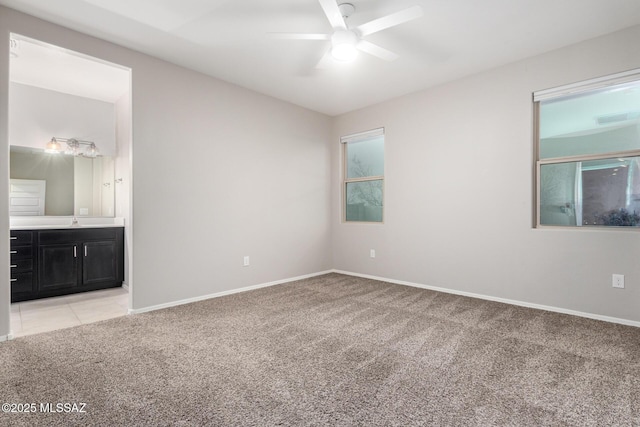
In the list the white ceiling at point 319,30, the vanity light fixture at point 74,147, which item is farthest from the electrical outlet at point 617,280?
the vanity light fixture at point 74,147

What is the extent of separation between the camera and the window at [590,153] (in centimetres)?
280

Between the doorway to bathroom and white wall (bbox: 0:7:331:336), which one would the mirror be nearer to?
the doorway to bathroom

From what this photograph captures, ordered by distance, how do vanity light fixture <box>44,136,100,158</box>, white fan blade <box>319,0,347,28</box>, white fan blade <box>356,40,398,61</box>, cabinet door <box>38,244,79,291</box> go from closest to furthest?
white fan blade <box>319,0,347,28</box>, white fan blade <box>356,40,398,61</box>, cabinet door <box>38,244,79,291</box>, vanity light fixture <box>44,136,100,158</box>

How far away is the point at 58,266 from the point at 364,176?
13.5 ft

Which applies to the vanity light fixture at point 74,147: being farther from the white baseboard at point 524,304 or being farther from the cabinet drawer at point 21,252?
the white baseboard at point 524,304

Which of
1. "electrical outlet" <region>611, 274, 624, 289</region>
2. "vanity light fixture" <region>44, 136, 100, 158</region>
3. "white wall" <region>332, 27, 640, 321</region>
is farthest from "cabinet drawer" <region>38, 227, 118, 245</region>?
"electrical outlet" <region>611, 274, 624, 289</region>

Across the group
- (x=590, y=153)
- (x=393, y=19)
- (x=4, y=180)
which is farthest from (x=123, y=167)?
(x=590, y=153)

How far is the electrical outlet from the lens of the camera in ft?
9.00

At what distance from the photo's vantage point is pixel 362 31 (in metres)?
2.40

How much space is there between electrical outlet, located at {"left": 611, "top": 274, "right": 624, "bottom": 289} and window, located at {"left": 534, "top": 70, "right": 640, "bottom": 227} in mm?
473

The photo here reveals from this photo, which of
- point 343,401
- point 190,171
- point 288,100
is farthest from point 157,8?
point 343,401

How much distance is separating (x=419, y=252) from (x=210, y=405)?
3144 mm

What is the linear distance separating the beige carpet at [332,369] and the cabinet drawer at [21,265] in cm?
140

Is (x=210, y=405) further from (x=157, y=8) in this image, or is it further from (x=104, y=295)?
(x=104, y=295)
